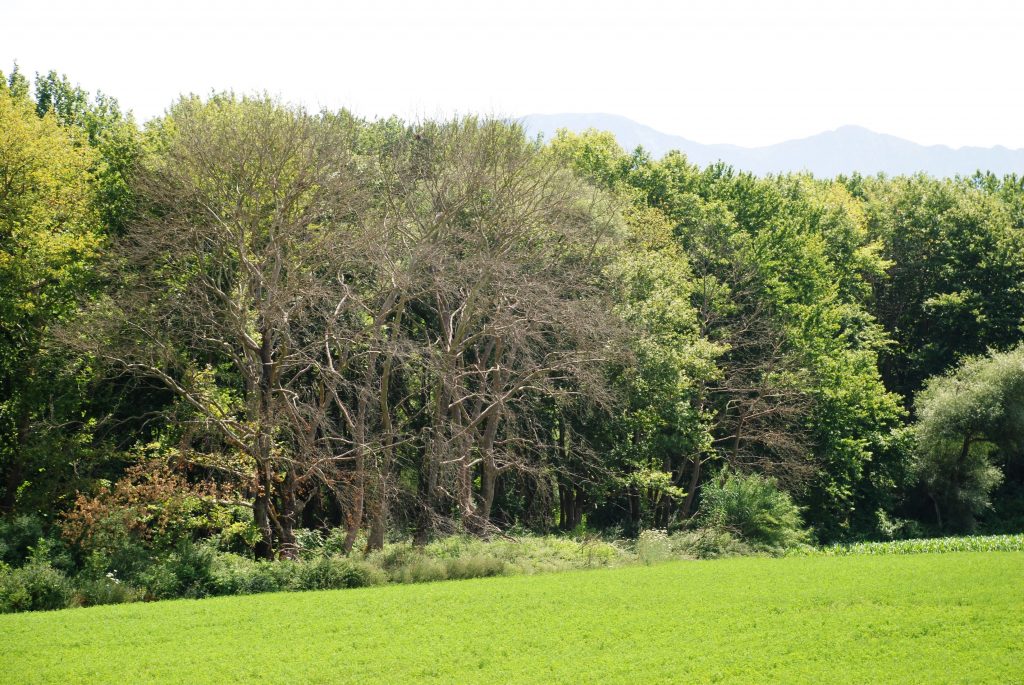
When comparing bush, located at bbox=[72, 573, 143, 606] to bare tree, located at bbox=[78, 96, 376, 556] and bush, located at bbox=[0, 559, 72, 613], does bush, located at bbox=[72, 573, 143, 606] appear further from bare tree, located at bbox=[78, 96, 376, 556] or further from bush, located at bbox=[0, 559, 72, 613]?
bare tree, located at bbox=[78, 96, 376, 556]

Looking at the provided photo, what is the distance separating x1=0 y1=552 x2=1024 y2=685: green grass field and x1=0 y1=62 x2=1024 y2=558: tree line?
6.52 metres

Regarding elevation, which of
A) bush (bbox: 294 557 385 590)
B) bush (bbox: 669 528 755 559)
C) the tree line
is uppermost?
the tree line

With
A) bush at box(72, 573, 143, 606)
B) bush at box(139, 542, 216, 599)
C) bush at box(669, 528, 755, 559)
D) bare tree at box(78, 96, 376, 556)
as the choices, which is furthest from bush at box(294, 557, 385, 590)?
bush at box(669, 528, 755, 559)

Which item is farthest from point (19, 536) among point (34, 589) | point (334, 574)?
point (334, 574)

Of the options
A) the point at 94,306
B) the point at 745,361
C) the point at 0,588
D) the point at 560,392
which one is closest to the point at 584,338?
the point at 560,392

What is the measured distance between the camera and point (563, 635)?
17.7 metres

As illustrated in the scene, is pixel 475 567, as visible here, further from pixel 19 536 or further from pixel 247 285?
pixel 19 536

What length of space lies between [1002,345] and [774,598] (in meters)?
34.4

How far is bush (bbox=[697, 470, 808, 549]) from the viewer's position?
1403 inches

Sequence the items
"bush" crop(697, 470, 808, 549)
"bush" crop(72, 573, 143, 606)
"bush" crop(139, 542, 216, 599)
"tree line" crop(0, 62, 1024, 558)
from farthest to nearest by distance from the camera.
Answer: "bush" crop(697, 470, 808, 549)
"tree line" crop(0, 62, 1024, 558)
"bush" crop(139, 542, 216, 599)
"bush" crop(72, 573, 143, 606)

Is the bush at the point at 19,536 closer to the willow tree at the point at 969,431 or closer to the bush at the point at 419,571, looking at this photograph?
the bush at the point at 419,571

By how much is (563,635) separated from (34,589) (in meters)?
12.9

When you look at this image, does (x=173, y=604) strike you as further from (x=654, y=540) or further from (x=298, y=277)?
(x=654, y=540)

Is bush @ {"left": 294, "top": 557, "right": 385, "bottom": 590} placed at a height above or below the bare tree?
below
